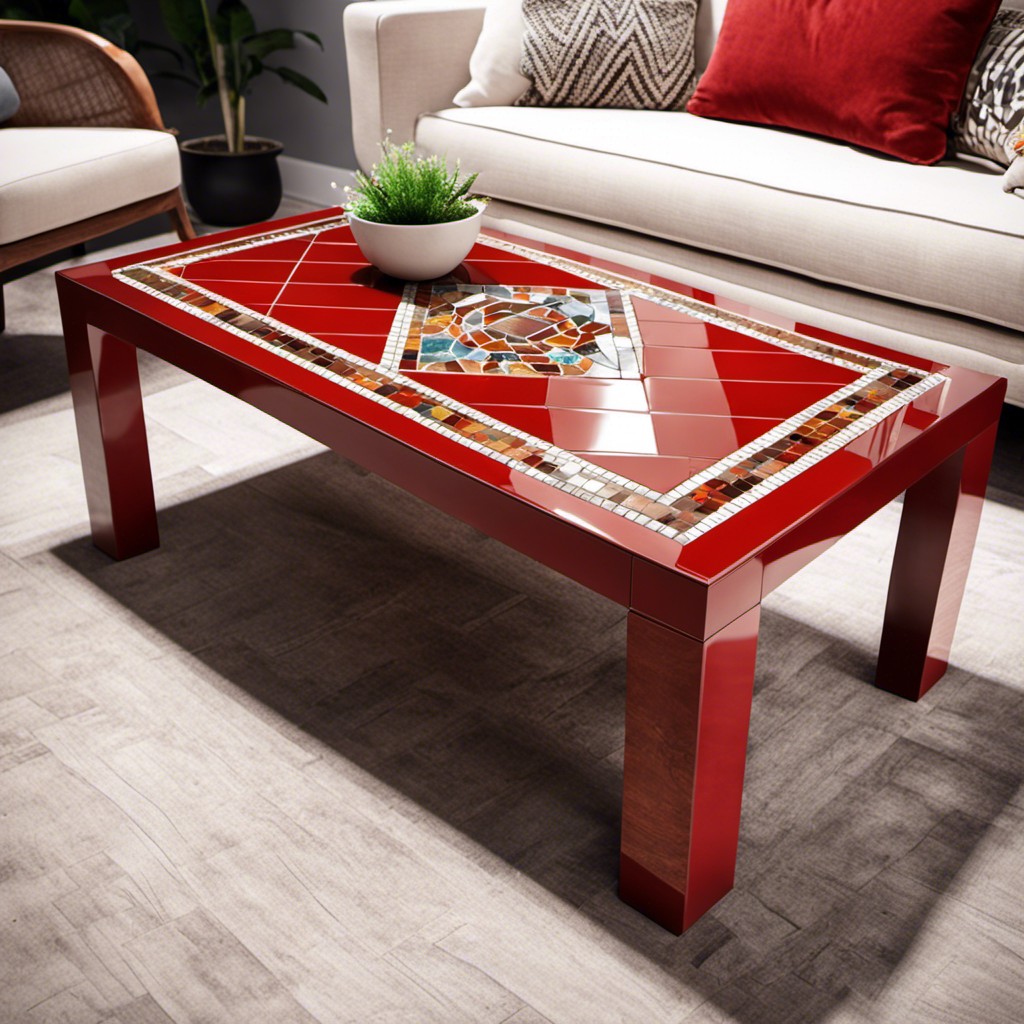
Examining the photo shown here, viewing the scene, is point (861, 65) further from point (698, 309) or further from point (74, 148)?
point (74, 148)

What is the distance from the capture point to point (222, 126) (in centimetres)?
389

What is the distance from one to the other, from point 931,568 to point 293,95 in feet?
9.50

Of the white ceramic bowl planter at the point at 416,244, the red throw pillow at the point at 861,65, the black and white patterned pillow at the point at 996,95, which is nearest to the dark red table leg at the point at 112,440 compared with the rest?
the white ceramic bowl planter at the point at 416,244

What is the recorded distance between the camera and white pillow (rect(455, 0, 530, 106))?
2.68m

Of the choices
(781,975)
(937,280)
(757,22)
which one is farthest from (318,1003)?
(757,22)

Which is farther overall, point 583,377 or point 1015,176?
point 1015,176

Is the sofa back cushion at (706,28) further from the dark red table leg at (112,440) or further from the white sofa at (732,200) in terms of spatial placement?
the dark red table leg at (112,440)

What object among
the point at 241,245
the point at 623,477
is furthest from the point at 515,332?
the point at 241,245

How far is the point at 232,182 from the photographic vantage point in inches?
132

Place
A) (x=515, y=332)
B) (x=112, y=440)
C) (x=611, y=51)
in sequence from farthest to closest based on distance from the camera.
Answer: (x=611, y=51), (x=112, y=440), (x=515, y=332)

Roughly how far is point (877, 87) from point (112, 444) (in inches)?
61.0

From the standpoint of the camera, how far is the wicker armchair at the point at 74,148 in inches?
90.1

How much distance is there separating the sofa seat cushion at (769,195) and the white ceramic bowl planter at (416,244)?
0.69m

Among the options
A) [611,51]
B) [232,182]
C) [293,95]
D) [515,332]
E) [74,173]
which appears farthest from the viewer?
[293,95]
